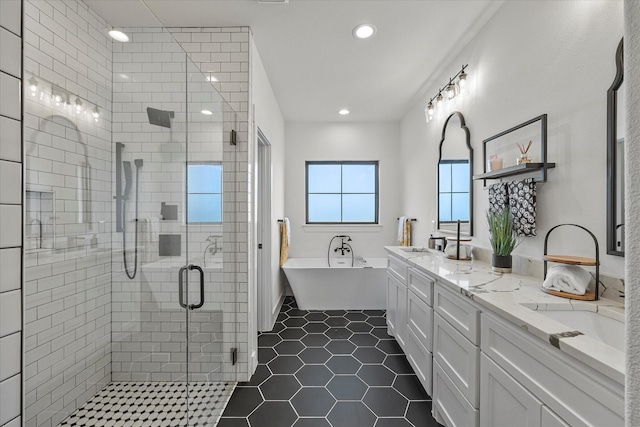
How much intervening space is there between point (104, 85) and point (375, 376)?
8.31ft

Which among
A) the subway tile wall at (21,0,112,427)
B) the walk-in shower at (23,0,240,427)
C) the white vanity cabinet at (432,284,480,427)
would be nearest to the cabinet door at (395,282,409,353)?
the white vanity cabinet at (432,284,480,427)

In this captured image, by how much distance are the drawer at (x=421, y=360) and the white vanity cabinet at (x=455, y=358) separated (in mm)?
78

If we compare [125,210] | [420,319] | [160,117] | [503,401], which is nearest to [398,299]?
[420,319]

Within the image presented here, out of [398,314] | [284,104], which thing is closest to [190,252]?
[398,314]

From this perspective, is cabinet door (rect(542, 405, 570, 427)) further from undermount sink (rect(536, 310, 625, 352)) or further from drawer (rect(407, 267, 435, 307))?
drawer (rect(407, 267, 435, 307))

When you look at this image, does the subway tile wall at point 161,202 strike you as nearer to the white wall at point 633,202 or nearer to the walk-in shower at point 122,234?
the walk-in shower at point 122,234

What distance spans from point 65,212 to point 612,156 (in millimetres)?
2200

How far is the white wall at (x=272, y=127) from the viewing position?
230cm

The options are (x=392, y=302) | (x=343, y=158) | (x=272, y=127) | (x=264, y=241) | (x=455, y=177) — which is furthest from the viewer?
(x=343, y=158)

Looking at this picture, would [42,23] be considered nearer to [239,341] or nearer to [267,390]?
[239,341]

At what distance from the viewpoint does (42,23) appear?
832 millimetres

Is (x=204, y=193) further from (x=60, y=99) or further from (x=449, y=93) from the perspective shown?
(x=449, y=93)

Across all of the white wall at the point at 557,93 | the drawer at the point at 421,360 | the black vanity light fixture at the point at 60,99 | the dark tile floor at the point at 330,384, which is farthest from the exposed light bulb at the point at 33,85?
the drawer at the point at 421,360

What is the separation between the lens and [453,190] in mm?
2467
